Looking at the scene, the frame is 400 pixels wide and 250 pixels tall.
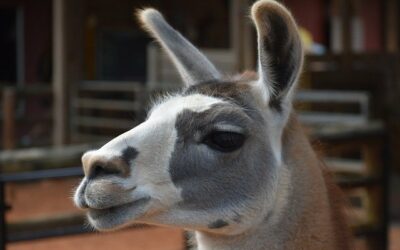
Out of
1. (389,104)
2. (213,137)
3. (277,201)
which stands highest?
(213,137)

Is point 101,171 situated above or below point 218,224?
above

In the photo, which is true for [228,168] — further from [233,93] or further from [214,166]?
[233,93]

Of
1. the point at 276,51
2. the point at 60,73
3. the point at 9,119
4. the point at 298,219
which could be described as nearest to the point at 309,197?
the point at 298,219

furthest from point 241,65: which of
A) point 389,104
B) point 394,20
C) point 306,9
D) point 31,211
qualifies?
point 306,9

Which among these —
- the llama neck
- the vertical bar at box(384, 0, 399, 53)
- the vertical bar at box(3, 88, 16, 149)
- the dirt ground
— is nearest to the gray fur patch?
the llama neck

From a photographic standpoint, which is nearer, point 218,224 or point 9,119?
point 218,224

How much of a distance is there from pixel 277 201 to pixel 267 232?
11cm

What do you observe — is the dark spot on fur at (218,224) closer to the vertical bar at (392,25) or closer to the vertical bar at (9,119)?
the vertical bar at (9,119)

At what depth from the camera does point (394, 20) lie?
17.1 metres

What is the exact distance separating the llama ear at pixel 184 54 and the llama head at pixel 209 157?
0.25 meters

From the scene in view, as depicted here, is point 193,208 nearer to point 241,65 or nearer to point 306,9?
point 241,65

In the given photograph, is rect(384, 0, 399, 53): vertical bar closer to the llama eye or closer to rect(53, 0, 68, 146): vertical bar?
rect(53, 0, 68, 146): vertical bar

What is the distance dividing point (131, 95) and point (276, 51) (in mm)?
11767

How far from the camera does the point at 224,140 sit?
2764mm
